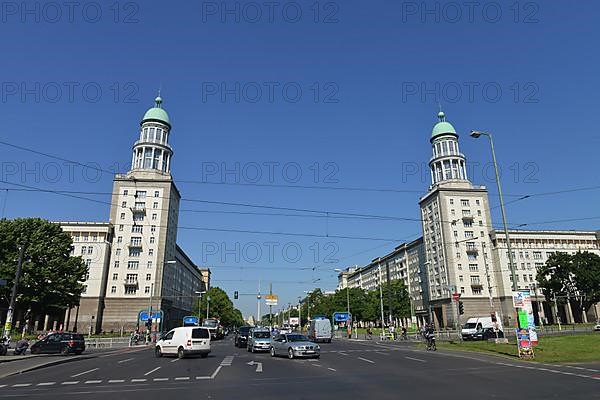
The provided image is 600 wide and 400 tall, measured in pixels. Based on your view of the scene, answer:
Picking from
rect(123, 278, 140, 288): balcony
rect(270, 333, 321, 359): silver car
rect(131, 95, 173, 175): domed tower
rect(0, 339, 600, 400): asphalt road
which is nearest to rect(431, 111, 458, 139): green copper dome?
rect(131, 95, 173, 175): domed tower

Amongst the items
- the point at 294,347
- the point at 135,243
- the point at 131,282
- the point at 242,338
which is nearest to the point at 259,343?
the point at 294,347

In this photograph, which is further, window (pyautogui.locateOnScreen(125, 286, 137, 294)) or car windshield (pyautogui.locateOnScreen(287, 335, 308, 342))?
window (pyautogui.locateOnScreen(125, 286, 137, 294))

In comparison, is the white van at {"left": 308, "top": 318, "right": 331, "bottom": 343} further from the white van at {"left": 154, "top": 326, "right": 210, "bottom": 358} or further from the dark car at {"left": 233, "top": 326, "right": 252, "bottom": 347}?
the white van at {"left": 154, "top": 326, "right": 210, "bottom": 358}

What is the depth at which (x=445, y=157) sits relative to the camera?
96750 millimetres

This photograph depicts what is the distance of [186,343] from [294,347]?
727 centimetres

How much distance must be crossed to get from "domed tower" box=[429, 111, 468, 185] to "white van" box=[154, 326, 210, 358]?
265 ft

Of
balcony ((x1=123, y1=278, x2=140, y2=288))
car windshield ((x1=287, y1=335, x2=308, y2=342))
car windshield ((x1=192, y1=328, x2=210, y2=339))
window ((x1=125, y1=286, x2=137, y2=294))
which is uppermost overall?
balcony ((x1=123, y1=278, x2=140, y2=288))

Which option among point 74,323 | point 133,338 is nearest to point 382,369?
point 133,338

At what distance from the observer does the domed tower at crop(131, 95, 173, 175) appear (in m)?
88.1

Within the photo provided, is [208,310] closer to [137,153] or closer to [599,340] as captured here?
[137,153]

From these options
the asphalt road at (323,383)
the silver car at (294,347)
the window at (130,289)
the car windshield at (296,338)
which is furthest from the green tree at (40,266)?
the car windshield at (296,338)

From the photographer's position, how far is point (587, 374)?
15.2 meters

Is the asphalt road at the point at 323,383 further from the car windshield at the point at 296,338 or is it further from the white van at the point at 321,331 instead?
the white van at the point at 321,331

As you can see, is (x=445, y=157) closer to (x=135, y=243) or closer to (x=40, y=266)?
(x=135, y=243)
